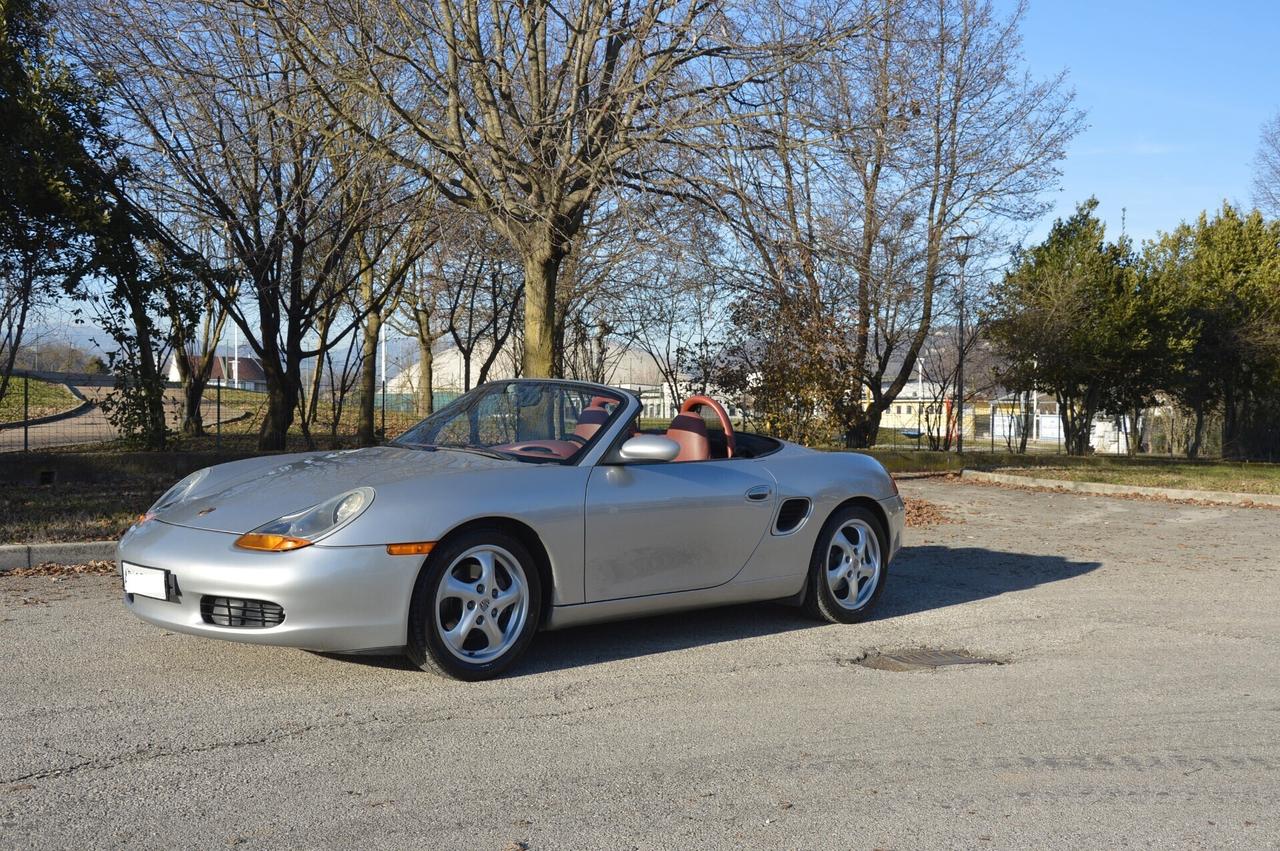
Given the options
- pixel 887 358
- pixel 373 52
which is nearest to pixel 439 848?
pixel 373 52

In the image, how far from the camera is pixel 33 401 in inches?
677

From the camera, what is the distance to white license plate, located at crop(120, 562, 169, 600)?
498 centimetres

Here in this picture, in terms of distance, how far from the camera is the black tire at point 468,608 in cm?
502

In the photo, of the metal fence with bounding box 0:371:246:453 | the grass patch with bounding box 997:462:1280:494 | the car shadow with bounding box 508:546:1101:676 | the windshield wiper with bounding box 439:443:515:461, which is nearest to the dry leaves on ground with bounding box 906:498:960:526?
the car shadow with bounding box 508:546:1101:676

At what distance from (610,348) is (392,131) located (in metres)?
11.9

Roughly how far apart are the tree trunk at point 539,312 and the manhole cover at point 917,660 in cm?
895

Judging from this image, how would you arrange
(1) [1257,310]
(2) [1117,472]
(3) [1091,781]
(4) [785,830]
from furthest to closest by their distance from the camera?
(1) [1257,310]
(2) [1117,472]
(3) [1091,781]
(4) [785,830]

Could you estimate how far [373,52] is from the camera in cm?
1340

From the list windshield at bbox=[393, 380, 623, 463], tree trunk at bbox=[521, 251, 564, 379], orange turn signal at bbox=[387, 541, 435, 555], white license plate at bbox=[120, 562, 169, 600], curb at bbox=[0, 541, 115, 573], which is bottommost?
curb at bbox=[0, 541, 115, 573]

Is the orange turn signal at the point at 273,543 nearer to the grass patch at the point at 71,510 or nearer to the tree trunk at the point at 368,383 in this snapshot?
the grass patch at the point at 71,510

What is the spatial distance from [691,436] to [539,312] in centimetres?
862

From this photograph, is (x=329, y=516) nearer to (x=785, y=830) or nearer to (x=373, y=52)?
(x=785, y=830)

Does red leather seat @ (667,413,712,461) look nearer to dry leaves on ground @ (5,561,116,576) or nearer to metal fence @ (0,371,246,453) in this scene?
dry leaves on ground @ (5,561,116,576)

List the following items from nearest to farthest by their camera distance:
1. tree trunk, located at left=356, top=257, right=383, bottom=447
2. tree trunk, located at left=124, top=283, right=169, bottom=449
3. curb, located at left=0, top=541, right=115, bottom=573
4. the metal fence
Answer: curb, located at left=0, top=541, right=115, bottom=573 < the metal fence < tree trunk, located at left=124, top=283, right=169, bottom=449 < tree trunk, located at left=356, top=257, right=383, bottom=447
